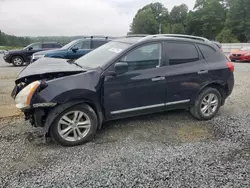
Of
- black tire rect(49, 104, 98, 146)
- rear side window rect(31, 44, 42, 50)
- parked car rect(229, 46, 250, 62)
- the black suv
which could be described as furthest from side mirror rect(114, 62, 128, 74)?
parked car rect(229, 46, 250, 62)

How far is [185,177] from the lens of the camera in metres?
2.71

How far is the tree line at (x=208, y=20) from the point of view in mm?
48125

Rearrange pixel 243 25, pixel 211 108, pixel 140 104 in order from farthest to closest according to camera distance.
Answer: pixel 243 25, pixel 211 108, pixel 140 104

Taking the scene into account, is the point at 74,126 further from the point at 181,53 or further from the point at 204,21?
the point at 204,21

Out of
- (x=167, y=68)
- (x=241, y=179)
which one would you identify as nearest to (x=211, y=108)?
(x=167, y=68)

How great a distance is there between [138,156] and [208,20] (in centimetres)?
6827

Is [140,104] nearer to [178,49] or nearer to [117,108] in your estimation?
[117,108]

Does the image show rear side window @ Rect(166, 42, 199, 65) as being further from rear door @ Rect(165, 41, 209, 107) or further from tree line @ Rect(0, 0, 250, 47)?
tree line @ Rect(0, 0, 250, 47)

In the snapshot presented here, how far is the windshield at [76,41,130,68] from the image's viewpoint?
3752mm

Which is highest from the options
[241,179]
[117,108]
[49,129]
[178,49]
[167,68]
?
[178,49]

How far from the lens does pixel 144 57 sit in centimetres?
383

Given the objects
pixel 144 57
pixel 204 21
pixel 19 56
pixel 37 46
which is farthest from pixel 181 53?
pixel 204 21

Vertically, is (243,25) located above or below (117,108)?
above

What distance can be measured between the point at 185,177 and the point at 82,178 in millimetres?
1261
